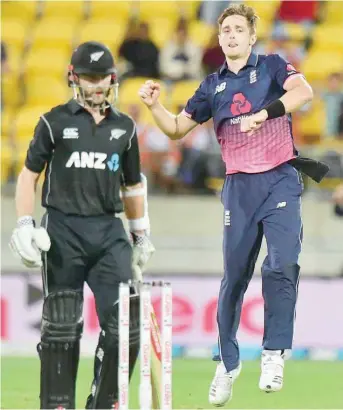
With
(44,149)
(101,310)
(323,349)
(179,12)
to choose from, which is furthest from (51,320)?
(179,12)

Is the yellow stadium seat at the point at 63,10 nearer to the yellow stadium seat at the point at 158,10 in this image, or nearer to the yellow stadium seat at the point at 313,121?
the yellow stadium seat at the point at 158,10

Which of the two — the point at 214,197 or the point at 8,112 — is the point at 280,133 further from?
the point at 8,112

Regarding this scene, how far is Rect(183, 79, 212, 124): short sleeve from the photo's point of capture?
6.53 m

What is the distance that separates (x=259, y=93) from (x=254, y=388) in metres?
2.84

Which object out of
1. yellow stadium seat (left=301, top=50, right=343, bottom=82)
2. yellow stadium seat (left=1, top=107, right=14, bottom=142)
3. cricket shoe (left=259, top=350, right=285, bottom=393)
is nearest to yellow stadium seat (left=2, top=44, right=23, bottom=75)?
yellow stadium seat (left=1, top=107, right=14, bottom=142)

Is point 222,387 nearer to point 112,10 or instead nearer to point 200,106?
point 200,106

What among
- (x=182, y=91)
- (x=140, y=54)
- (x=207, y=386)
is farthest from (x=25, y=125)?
(x=207, y=386)

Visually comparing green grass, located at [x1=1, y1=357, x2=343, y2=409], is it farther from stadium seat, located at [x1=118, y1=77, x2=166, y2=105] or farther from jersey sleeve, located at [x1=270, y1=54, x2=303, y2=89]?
stadium seat, located at [x1=118, y1=77, x2=166, y2=105]

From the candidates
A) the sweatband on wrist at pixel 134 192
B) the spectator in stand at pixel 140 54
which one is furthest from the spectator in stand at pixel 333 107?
the sweatband on wrist at pixel 134 192

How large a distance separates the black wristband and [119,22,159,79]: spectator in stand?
6754 mm

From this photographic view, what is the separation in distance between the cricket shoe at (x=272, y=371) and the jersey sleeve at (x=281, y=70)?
4.44 ft

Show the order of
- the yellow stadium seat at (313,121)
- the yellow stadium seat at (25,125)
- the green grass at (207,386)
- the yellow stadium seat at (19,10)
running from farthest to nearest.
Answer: the yellow stadium seat at (19,10), the yellow stadium seat at (25,125), the yellow stadium seat at (313,121), the green grass at (207,386)

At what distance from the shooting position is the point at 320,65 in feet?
43.3

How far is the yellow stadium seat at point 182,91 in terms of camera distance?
12.2 meters
